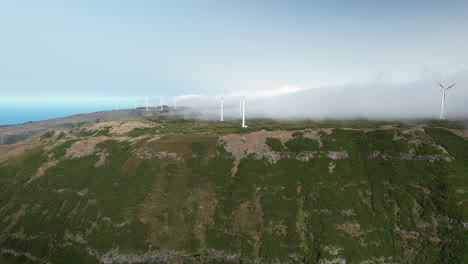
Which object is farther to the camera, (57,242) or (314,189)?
(314,189)

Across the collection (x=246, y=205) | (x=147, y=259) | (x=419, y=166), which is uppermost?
(x=419, y=166)

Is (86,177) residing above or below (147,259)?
above

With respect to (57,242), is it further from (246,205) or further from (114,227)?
(246,205)

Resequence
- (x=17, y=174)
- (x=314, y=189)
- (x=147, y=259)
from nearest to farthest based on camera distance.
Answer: (x=147, y=259) → (x=314, y=189) → (x=17, y=174)

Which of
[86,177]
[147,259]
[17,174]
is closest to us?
[147,259]

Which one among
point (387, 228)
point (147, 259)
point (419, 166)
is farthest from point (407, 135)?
point (147, 259)

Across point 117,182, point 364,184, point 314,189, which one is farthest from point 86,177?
point 364,184
